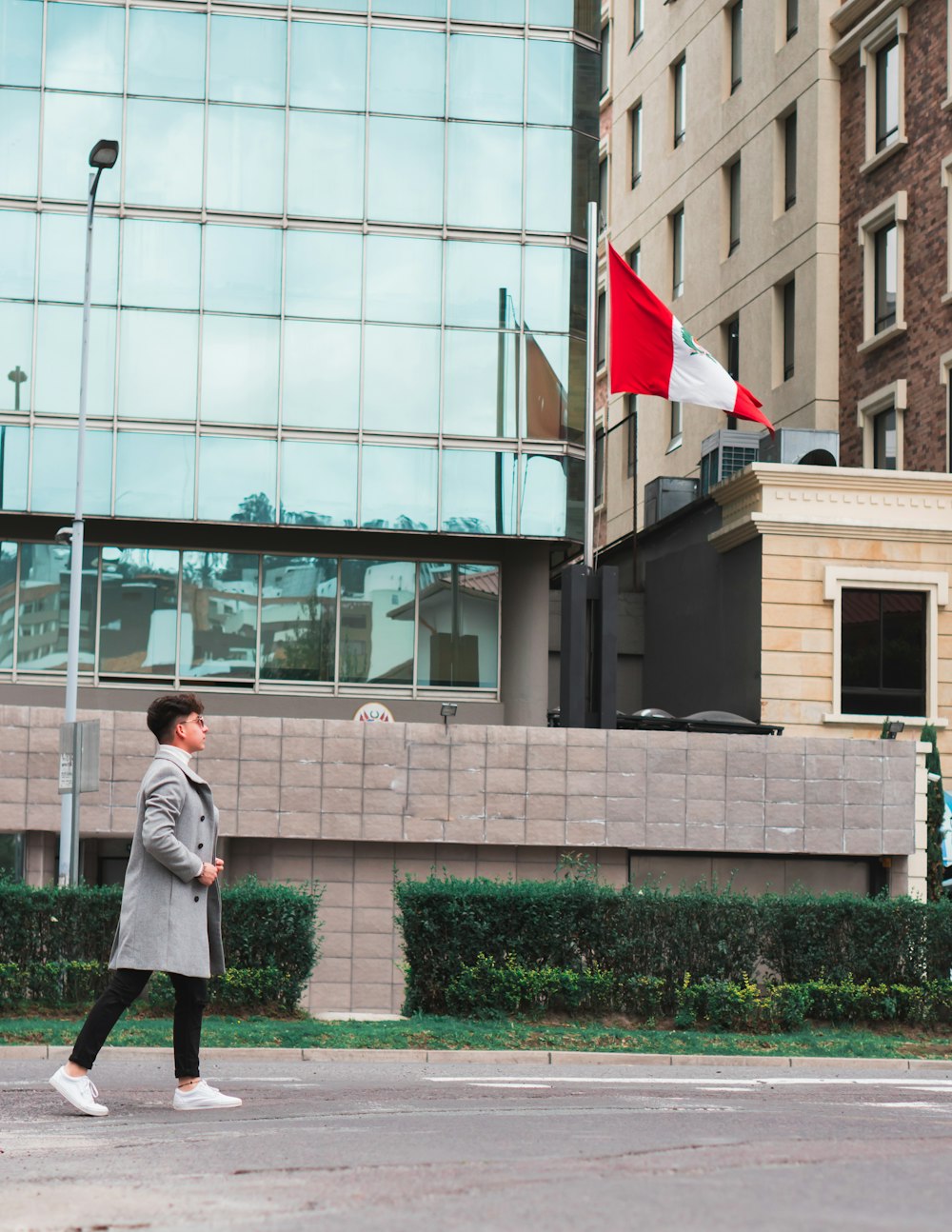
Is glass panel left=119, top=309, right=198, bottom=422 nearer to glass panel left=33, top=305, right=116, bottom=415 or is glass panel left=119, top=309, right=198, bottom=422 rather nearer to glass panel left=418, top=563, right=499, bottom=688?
glass panel left=33, top=305, right=116, bottom=415

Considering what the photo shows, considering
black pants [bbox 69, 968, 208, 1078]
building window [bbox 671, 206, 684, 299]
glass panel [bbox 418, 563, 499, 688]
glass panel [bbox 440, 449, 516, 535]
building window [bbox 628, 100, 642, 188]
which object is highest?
building window [bbox 628, 100, 642, 188]

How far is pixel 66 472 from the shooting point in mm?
27594

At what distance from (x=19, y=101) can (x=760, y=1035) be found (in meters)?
19.4

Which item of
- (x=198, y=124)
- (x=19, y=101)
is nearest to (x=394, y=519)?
(x=198, y=124)

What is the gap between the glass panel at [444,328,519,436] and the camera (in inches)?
1118

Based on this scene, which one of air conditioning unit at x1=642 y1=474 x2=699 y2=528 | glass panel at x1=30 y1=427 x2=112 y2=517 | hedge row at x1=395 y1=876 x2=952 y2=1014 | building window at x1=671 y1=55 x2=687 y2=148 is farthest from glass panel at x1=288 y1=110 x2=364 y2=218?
hedge row at x1=395 y1=876 x2=952 y2=1014

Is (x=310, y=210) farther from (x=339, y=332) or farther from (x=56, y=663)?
(x=56, y=663)

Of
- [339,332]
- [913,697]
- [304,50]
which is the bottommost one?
[913,697]

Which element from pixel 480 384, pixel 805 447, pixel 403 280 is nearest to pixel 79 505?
pixel 403 280

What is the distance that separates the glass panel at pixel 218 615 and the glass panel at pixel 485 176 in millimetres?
6149

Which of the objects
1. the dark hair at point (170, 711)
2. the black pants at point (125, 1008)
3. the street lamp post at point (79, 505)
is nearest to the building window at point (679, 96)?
the street lamp post at point (79, 505)

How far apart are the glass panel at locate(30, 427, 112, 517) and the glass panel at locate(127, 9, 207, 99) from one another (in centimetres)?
529

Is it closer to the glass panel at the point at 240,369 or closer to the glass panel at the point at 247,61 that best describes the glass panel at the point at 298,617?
the glass panel at the point at 240,369

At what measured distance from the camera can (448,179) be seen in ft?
94.3
